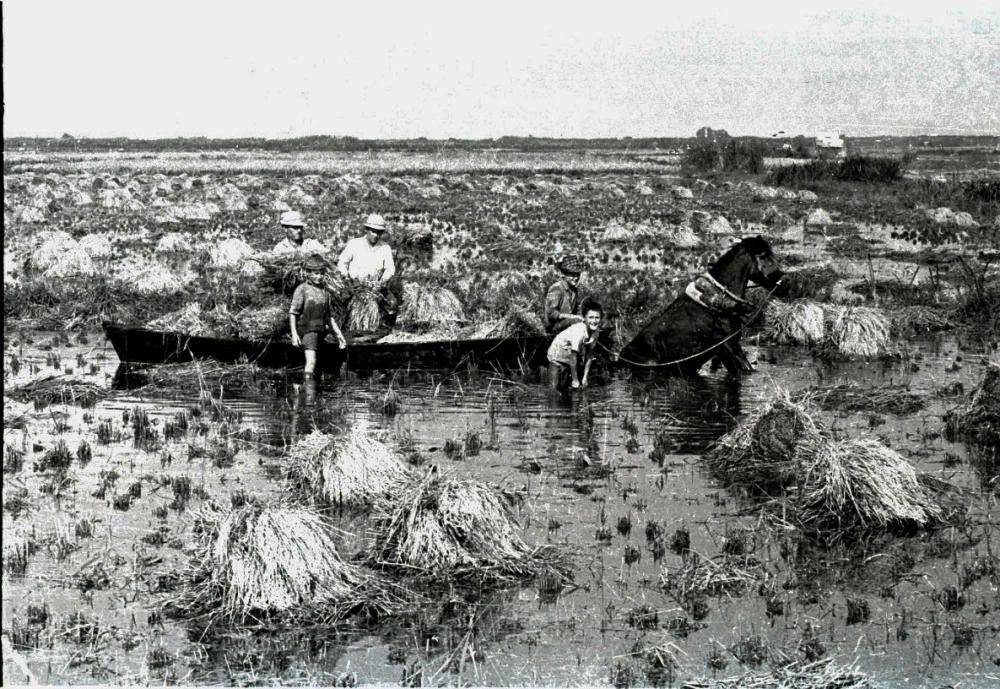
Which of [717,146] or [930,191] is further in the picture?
[717,146]

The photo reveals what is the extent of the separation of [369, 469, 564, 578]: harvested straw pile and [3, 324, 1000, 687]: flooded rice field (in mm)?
272

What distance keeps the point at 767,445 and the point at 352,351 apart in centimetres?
569

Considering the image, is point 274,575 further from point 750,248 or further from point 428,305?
point 428,305

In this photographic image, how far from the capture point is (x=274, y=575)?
663 cm

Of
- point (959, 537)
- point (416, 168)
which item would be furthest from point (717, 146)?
point (959, 537)

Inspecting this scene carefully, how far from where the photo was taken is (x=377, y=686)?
565cm

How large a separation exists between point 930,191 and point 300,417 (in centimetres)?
3534

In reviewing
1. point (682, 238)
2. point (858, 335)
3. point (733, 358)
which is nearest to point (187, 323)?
point (733, 358)

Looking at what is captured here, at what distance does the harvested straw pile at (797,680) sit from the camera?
5.70m

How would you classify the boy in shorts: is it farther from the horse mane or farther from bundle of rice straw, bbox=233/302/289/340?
bundle of rice straw, bbox=233/302/289/340

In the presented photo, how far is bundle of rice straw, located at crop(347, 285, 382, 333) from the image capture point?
15.1m

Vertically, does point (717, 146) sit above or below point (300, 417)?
above

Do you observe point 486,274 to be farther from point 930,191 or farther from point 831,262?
point 930,191

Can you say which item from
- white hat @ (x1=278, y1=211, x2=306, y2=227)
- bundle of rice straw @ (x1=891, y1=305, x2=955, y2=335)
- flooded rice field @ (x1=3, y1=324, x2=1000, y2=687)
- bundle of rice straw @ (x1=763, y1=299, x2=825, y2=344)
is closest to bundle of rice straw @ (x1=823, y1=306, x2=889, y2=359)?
bundle of rice straw @ (x1=763, y1=299, x2=825, y2=344)
